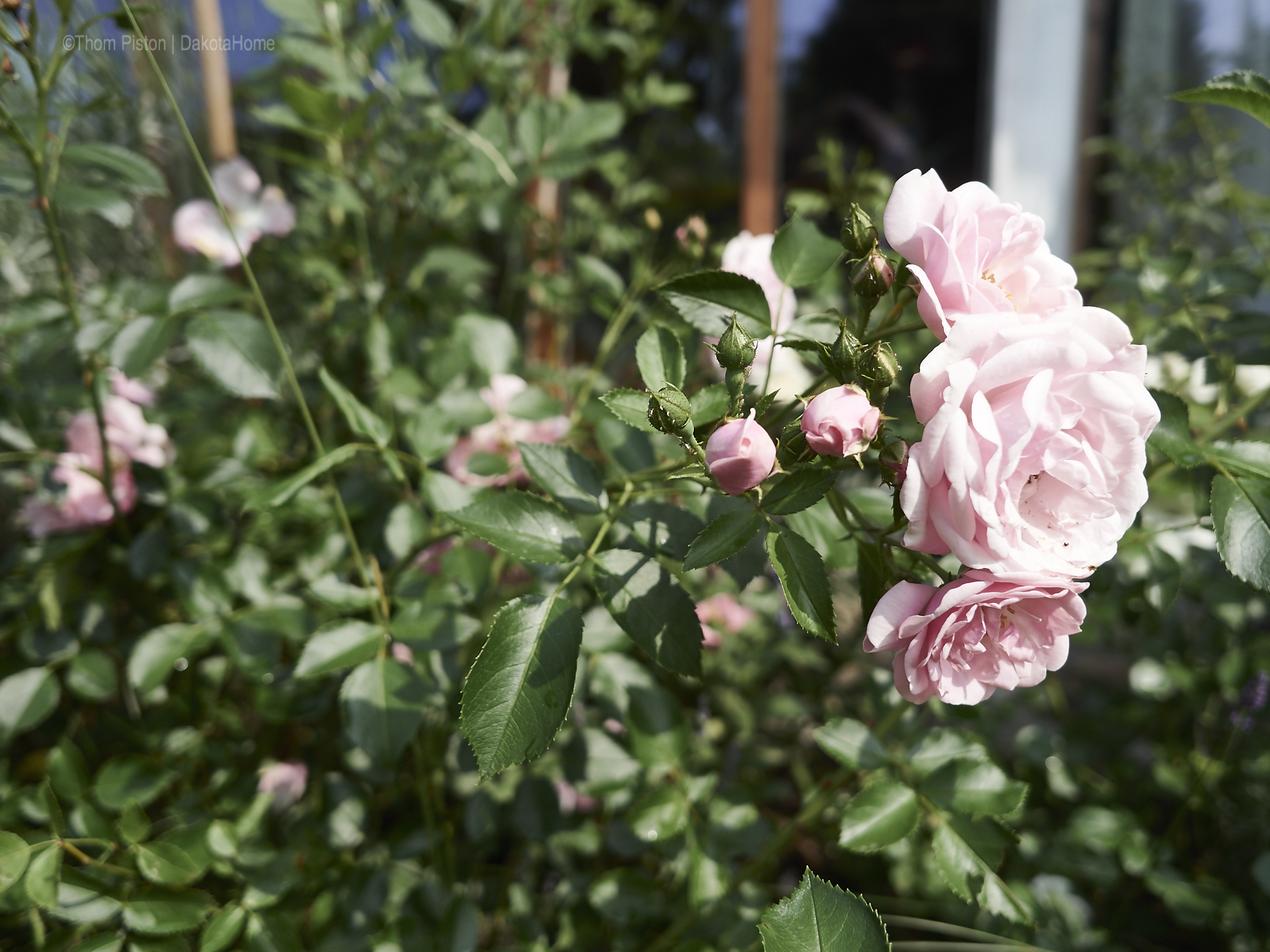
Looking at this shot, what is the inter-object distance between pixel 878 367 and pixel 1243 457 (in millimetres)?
390

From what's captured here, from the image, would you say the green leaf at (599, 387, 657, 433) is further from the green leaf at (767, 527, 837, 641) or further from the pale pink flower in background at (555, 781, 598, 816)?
the pale pink flower in background at (555, 781, 598, 816)

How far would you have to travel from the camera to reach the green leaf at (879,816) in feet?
2.07

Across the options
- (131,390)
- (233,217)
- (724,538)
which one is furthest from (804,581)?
(233,217)

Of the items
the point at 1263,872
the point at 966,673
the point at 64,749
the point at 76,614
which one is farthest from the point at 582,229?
the point at 1263,872

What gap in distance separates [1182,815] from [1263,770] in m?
0.14

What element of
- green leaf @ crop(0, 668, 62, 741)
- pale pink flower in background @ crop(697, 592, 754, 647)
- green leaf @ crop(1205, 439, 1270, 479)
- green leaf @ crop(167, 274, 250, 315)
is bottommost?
pale pink flower in background @ crop(697, 592, 754, 647)

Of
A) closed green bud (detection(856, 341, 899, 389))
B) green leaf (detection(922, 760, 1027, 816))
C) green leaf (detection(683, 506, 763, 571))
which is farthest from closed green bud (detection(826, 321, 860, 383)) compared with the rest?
green leaf (detection(922, 760, 1027, 816))

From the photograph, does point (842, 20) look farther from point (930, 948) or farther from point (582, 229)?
point (930, 948)

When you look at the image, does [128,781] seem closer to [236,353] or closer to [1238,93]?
[236,353]

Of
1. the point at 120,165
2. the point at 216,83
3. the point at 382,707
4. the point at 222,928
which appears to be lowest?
the point at 222,928

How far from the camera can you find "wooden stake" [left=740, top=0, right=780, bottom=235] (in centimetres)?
246

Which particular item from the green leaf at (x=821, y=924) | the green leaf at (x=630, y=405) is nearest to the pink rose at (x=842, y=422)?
the green leaf at (x=630, y=405)

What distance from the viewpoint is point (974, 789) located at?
2.29ft

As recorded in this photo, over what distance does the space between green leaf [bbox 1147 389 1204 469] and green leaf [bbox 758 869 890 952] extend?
1.39 ft
